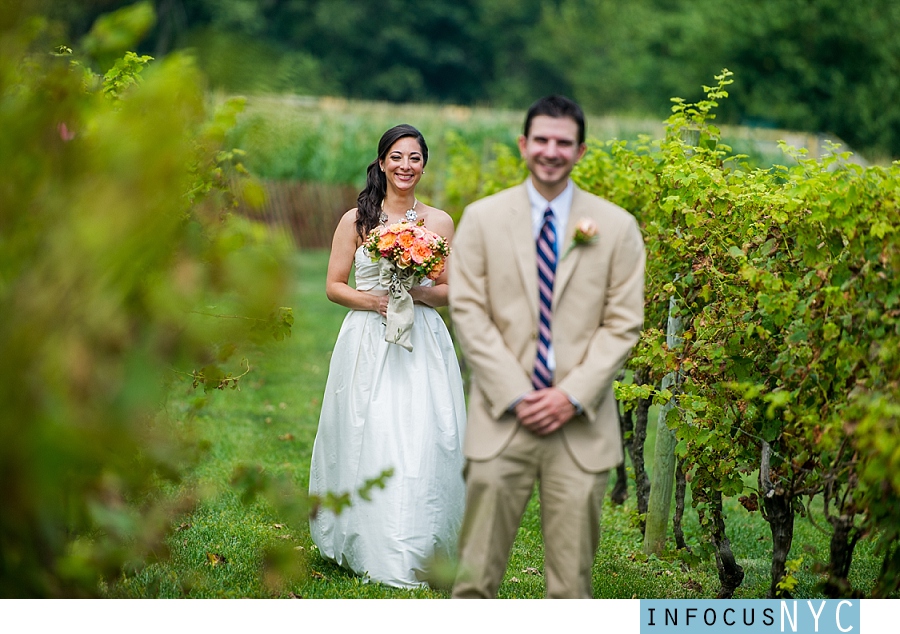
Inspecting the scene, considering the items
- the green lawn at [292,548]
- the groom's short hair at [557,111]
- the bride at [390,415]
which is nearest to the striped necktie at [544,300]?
the groom's short hair at [557,111]

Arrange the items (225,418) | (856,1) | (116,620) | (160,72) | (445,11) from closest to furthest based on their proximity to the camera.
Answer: (160,72)
(116,620)
(225,418)
(856,1)
(445,11)

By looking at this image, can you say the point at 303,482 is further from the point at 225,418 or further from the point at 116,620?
the point at 116,620

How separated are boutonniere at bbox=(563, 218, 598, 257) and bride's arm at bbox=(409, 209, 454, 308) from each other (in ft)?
5.67

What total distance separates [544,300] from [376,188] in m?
2.22

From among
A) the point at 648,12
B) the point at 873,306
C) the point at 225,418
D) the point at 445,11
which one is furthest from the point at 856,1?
the point at 873,306

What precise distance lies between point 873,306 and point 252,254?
251 centimetres

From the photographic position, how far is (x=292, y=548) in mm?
5129

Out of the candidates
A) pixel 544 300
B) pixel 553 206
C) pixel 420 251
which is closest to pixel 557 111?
pixel 553 206

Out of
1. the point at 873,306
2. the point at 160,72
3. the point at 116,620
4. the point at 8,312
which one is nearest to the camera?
the point at 8,312

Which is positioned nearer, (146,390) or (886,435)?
(146,390)

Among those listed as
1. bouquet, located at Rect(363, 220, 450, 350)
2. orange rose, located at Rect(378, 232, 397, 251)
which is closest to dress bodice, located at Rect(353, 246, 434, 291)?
Answer: bouquet, located at Rect(363, 220, 450, 350)

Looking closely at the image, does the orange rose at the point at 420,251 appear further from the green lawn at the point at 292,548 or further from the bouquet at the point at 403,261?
the green lawn at the point at 292,548

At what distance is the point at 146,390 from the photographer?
124 inches

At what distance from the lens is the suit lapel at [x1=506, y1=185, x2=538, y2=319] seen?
13.8 ft
